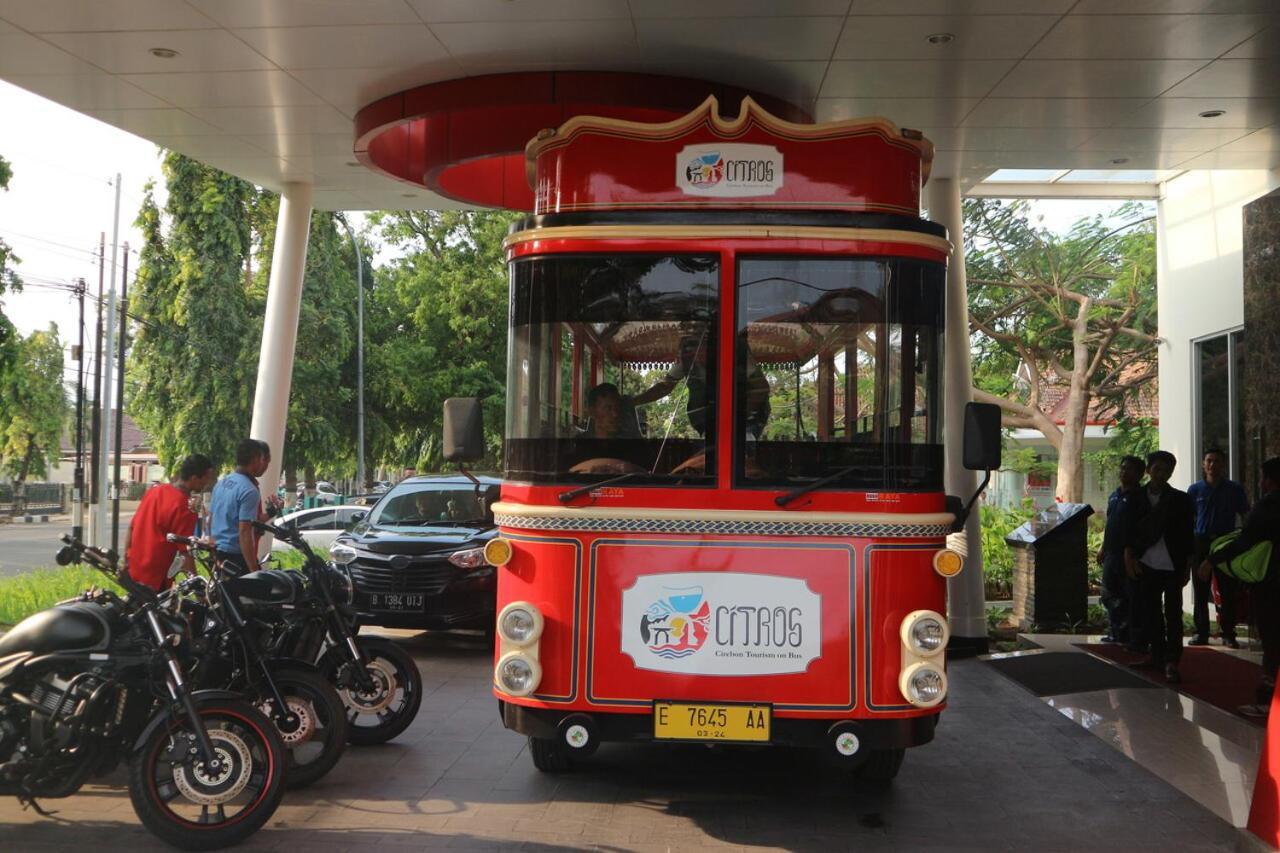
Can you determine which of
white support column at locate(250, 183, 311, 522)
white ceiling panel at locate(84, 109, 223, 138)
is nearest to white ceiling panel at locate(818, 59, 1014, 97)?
white ceiling panel at locate(84, 109, 223, 138)

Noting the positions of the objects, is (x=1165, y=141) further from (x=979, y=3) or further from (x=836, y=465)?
(x=836, y=465)

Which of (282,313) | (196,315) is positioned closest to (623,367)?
(282,313)

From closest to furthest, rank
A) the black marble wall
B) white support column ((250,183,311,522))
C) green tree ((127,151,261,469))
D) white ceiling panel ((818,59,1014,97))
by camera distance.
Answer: white ceiling panel ((818,59,1014,97)), the black marble wall, white support column ((250,183,311,522)), green tree ((127,151,261,469))

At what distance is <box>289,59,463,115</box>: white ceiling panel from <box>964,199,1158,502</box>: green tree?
1466 cm

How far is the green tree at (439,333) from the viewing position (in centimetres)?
3325

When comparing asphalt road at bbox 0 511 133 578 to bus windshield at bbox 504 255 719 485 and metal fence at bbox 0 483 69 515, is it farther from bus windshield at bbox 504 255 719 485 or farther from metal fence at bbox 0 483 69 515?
bus windshield at bbox 504 255 719 485

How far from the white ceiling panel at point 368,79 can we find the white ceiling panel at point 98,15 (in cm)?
127

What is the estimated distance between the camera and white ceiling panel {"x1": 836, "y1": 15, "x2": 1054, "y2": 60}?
8.59 m

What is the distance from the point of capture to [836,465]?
19.1 ft

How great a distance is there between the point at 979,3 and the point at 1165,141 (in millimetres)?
4188

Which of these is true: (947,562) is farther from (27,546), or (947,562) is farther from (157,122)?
(27,546)

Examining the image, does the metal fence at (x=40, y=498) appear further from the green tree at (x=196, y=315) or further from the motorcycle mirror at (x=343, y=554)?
the motorcycle mirror at (x=343, y=554)

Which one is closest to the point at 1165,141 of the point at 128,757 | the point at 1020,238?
the point at 128,757

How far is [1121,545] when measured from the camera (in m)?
11.0
